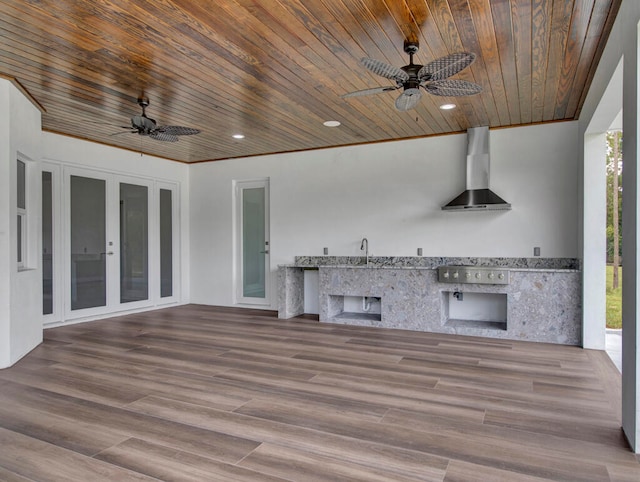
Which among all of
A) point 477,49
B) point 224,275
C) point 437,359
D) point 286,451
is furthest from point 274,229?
point 286,451

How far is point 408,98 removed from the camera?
12.0 ft

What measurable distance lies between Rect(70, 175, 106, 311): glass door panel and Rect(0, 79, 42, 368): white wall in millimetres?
1355

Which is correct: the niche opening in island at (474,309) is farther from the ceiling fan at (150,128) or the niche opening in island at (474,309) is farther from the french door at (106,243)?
the french door at (106,243)

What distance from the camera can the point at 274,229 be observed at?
A: 7.39m

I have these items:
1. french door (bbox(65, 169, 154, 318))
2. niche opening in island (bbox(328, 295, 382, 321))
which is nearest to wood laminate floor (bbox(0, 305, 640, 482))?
niche opening in island (bbox(328, 295, 382, 321))

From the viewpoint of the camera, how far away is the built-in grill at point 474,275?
203 inches

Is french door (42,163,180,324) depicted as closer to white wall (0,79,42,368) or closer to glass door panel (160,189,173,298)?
glass door panel (160,189,173,298)

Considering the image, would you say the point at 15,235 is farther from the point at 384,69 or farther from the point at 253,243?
the point at 253,243

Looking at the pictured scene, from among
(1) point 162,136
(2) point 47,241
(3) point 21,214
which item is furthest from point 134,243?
(1) point 162,136

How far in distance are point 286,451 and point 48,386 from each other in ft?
7.54

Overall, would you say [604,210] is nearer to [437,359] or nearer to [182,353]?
[437,359]

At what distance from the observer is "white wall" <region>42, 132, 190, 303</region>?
6020mm

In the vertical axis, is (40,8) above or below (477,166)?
above

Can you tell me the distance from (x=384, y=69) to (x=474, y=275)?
3.02 meters
